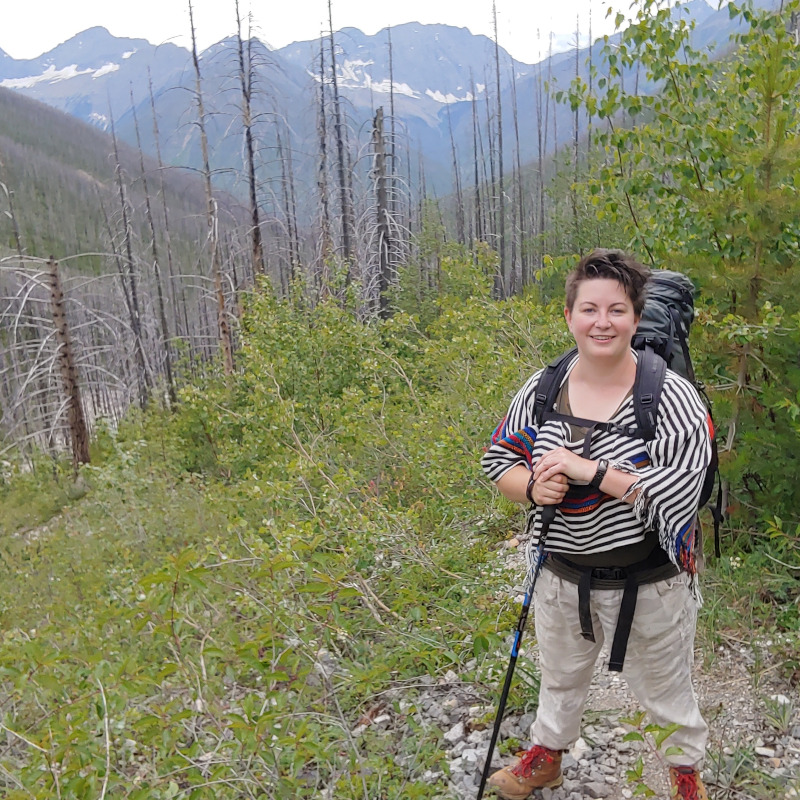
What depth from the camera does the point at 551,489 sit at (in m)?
1.90

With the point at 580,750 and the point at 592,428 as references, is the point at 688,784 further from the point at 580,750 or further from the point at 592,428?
the point at 592,428

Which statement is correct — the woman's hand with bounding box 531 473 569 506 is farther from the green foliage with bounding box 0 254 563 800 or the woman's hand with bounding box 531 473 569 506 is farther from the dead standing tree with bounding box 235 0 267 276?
the dead standing tree with bounding box 235 0 267 276

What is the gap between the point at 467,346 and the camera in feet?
20.8

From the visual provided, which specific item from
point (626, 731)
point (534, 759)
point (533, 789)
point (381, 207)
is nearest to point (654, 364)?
point (534, 759)

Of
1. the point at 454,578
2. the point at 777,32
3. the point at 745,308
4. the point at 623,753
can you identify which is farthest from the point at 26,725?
the point at 777,32

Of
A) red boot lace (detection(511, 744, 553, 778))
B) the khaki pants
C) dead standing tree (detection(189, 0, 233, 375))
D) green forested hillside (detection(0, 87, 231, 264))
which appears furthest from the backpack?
green forested hillside (detection(0, 87, 231, 264))

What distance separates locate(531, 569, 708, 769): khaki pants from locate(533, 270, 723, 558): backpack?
1.20 feet

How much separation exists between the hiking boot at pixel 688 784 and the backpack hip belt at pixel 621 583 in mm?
504

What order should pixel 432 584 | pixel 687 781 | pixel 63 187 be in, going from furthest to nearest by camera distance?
pixel 63 187 < pixel 432 584 < pixel 687 781

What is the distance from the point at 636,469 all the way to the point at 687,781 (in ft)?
3.93

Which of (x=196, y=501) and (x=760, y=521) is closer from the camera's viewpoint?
(x=760, y=521)

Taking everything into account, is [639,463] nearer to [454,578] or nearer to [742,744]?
[742,744]

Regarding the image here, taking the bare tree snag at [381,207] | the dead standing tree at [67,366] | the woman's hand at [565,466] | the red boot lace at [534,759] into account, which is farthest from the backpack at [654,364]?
the bare tree snag at [381,207]

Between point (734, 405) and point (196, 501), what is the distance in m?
6.59
